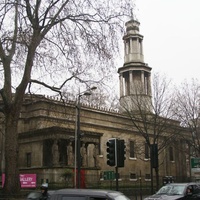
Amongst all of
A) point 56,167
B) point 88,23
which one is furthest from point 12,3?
point 56,167

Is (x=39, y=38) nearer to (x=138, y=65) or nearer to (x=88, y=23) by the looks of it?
(x=88, y=23)

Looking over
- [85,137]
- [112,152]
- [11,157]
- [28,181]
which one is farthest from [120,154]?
[85,137]

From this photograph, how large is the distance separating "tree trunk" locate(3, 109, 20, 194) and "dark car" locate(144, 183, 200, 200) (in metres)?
7.53

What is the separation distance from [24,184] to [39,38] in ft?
37.5

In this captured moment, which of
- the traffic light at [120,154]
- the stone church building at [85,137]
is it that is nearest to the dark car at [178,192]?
the traffic light at [120,154]

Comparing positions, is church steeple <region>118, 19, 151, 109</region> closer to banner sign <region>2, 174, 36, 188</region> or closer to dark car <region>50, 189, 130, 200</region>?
banner sign <region>2, 174, 36, 188</region>

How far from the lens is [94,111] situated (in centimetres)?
5094

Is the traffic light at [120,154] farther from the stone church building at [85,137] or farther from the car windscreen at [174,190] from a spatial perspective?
the stone church building at [85,137]

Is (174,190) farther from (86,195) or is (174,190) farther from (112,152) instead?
Result: (86,195)

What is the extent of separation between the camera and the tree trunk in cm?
2067

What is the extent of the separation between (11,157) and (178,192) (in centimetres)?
947

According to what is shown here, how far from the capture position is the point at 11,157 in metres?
21.0

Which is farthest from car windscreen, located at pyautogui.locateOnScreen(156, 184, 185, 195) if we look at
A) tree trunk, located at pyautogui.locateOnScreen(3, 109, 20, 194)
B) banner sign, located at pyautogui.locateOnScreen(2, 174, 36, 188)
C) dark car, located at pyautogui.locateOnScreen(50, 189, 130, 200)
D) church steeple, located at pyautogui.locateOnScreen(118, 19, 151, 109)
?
church steeple, located at pyautogui.locateOnScreen(118, 19, 151, 109)

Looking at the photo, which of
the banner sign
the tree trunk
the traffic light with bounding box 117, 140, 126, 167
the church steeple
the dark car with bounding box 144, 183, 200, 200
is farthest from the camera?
the church steeple
